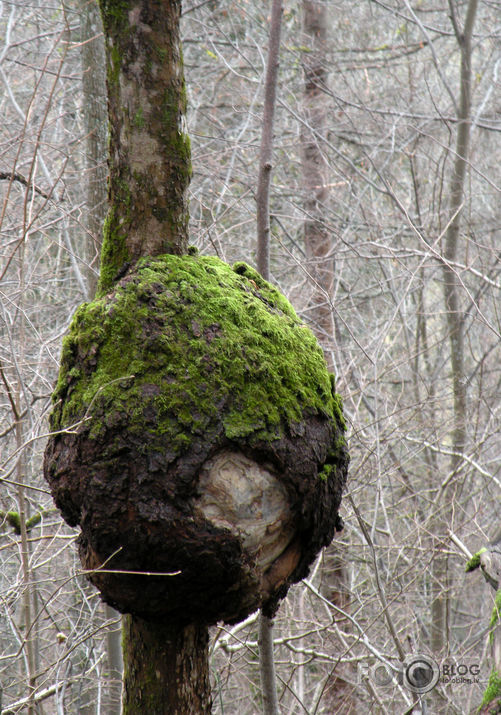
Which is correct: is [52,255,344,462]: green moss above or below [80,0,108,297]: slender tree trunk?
below

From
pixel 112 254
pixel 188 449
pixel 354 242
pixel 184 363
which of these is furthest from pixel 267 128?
pixel 354 242

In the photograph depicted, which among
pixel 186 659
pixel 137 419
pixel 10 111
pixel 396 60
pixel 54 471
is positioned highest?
pixel 396 60

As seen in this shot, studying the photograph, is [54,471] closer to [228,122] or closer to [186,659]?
[186,659]

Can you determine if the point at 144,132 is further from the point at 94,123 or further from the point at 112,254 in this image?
the point at 94,123

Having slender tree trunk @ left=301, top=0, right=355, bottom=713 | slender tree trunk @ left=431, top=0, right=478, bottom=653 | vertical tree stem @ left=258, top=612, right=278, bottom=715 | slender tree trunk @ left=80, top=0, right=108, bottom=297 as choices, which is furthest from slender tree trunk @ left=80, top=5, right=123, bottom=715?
slender tree trunk @ left=431, top=0, right=478, bottom=653

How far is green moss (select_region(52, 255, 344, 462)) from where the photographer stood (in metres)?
1.58

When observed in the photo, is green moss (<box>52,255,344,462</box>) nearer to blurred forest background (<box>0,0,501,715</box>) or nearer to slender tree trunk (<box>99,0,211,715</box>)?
slender tree trunk (<box>99,0,211,715</box>)

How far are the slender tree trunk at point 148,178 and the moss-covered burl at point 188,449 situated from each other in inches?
4.6

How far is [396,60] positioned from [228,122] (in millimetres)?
2203

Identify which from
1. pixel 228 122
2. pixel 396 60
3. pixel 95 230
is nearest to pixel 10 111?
pixel 228 122

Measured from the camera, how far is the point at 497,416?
5.43 m

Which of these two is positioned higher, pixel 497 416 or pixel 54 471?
pixel 54 471

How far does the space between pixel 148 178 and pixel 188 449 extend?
839mm

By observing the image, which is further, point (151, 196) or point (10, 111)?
point (10, 111)
